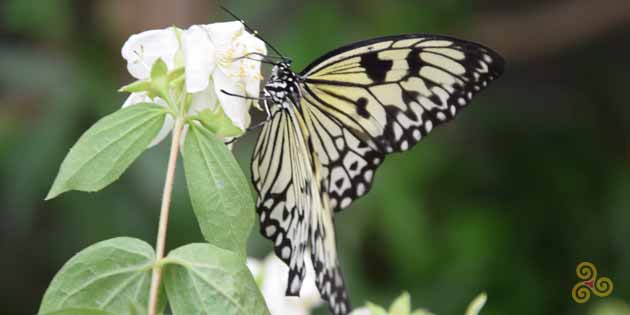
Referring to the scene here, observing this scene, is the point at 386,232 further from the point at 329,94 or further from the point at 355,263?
the point at 329,94

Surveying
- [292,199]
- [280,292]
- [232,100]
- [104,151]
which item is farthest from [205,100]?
[280,292]

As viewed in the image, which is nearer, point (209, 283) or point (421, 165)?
point (209, 283)

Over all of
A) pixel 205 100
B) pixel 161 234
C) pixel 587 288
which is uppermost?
pixel 205 100

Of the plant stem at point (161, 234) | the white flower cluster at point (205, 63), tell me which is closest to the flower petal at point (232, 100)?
the white flower cluster at point (205, 63)

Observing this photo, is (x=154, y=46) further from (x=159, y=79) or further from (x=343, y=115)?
Result: (x=343, y=115)

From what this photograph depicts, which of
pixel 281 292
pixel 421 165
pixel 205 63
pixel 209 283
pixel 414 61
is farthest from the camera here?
pixel 421 165

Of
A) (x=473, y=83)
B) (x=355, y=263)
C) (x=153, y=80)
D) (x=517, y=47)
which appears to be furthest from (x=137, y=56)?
(x=517, y=47)

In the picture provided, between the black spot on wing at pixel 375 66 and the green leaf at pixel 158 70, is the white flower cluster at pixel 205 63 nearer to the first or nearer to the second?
the green leaf at pixel 158 70

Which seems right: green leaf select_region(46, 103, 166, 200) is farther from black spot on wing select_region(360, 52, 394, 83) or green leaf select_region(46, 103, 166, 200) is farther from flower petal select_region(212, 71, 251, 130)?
black spot on wing select_region(360, 52, 394, 83)
